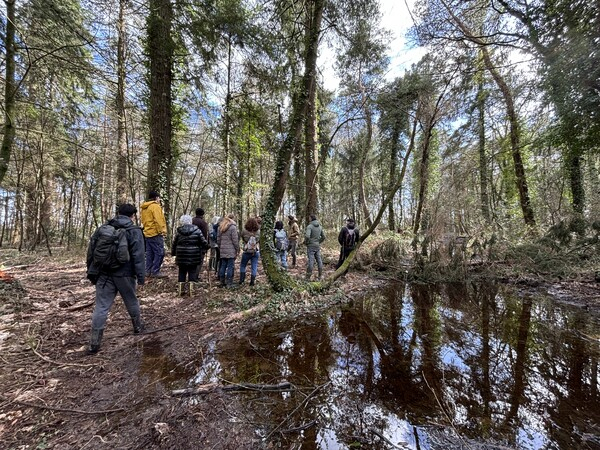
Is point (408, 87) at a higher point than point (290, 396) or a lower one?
higher

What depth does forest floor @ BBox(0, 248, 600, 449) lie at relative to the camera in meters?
2.15

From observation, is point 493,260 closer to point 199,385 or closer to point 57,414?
point 199,385

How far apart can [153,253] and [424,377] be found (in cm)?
621

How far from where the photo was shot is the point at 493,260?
880 centimetres

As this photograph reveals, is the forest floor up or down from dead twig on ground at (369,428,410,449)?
up

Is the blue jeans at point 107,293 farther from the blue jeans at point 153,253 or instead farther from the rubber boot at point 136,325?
the blue jeans at point 153,253

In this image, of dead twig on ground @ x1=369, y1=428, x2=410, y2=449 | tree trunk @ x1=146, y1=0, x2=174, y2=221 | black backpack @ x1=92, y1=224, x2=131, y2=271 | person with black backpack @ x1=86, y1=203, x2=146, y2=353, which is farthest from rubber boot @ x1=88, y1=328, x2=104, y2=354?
tree trunk @ x1=146, y1=0, x2=174, y2=221

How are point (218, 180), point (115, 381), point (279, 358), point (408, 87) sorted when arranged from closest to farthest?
point (115, 381), point (279, 358), point (408, 87), point (218, 180)

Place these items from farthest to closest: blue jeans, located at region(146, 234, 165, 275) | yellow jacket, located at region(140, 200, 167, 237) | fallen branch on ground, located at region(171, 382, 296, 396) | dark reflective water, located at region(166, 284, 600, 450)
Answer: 1. blue jeans, located at region(146, 234, 165, 275)
2. yellow jacket, located at region(140, 200, 167, 237)
3. fallen branch on ground, located at region(171, 382, 296, 396)
4. dark reflective water, located at region(166, 284, 600, 450)

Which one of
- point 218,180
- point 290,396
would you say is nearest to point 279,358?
point 290,396

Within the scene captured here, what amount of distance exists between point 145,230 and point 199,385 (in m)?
4.56

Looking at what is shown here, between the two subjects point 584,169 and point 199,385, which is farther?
point 584,169

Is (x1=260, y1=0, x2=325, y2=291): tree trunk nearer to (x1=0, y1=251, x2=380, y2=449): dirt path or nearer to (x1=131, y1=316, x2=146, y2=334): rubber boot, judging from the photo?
(x1=0, y1=251, x2=380, y2=449): dirt path

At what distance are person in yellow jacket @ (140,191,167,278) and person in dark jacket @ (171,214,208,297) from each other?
3.01 feet
